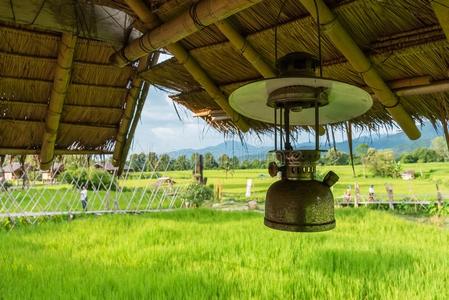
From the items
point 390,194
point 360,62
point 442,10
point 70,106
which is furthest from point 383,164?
point 442,10

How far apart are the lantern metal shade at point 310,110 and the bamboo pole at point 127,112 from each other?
1650 mm

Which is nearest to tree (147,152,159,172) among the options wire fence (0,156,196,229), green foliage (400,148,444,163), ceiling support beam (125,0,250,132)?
wire fence (0,156,196,229)

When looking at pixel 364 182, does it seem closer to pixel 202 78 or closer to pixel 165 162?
pixel 165 162

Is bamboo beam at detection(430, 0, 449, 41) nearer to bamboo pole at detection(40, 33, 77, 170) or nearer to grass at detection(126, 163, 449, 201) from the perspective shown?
bamboo pole at detection(40, 33, 77, 170)

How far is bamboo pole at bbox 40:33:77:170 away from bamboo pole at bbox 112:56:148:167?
53cm

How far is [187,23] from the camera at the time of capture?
158 cm

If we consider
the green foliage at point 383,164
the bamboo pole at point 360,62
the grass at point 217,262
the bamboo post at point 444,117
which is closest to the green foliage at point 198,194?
the grass at point 217,262

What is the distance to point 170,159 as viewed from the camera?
293 inches

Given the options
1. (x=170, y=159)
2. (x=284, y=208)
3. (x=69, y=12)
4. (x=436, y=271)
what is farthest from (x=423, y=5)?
(x=170, y=159)

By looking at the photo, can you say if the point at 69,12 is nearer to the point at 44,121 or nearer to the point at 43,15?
A: the point at 43,15

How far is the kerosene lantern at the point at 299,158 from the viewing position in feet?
3.19

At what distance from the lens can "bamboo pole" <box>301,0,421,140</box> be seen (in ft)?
4.70

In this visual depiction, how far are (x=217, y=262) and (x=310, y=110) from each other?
→ 7.32 feet

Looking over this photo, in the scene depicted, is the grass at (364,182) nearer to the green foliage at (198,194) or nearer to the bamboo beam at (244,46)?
the green foliage at (198,194)
